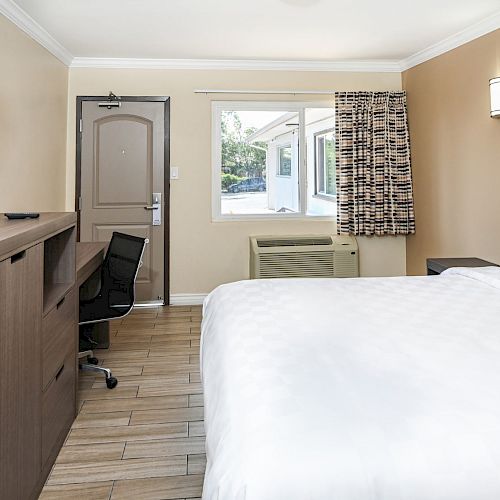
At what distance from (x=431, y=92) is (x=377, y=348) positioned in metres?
3.63

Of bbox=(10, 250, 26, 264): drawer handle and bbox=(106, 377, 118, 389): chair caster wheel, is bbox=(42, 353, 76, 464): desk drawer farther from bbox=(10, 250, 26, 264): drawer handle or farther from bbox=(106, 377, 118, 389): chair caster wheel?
bbox=(10, 250, 26, 264): drawer handle

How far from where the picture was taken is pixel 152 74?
4.48m

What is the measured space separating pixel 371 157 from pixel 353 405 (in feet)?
13.1

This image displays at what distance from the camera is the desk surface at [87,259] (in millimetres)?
2465

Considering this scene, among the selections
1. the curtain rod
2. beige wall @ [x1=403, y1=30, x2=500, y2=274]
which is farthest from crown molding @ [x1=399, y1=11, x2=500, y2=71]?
the curtain rod

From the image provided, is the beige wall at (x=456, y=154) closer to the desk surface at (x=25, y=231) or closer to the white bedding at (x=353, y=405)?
the white bedding at (x=353, y=405)

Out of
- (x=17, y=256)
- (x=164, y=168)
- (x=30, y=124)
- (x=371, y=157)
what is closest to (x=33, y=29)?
(x=30, y=124)

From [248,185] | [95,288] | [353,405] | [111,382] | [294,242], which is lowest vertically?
[111,382]

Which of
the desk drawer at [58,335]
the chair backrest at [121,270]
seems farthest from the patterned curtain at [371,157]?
the desk drawer at [58,335]

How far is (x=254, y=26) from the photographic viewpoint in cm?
352

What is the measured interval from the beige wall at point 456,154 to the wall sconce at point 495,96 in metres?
0.15

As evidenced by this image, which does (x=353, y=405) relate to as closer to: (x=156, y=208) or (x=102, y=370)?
(x=102, y=370)

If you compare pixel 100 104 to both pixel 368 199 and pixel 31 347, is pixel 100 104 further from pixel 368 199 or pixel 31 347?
pixel 31 347

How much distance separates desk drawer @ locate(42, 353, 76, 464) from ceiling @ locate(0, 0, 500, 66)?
2482mm
